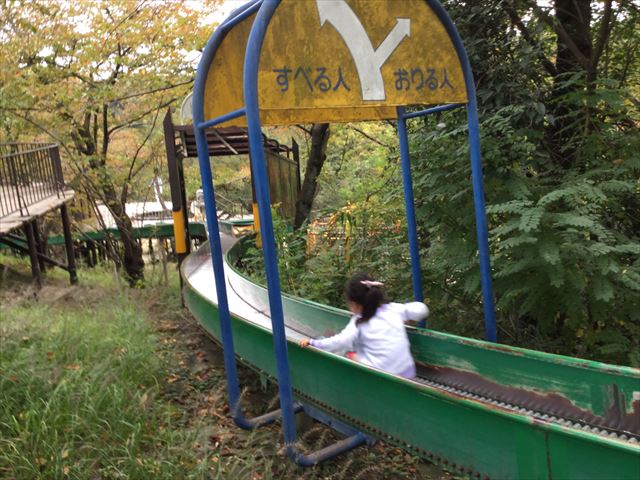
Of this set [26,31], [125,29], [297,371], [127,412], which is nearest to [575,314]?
[297,371]

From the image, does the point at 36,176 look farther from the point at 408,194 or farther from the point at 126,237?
the point at 408,194

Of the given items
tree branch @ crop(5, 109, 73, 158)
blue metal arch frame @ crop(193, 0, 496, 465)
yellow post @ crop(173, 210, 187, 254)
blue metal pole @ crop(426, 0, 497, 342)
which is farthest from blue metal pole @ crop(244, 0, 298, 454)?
tree branch @ crop(5, 109, 73, 158)

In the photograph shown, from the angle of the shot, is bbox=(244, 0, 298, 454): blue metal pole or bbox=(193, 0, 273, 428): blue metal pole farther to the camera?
bbox=(193, 0, 273, 428): blue metal pole

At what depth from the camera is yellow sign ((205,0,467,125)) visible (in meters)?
3.09

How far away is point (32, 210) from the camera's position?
355 inches

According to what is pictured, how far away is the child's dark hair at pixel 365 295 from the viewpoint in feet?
11.6

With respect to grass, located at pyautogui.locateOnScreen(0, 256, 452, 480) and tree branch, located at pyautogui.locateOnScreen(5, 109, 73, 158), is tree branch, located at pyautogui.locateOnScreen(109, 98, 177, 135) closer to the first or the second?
tree branch, located at pyautogui.locateOnScreen(5, 109, 73, 158)

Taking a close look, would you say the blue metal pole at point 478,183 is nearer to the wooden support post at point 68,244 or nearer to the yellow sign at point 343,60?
Answer: the yellow sign at point 343,60

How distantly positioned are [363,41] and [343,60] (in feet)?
0.67

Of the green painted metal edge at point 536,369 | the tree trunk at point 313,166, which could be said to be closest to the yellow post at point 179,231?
the tree trunk at point 313,166

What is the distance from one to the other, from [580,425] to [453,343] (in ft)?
3.10

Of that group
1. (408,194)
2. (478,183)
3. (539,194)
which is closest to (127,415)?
(408,194)

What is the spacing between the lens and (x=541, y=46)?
4684 mm

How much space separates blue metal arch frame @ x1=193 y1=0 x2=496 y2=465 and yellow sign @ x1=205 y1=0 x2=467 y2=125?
0.06 meters
